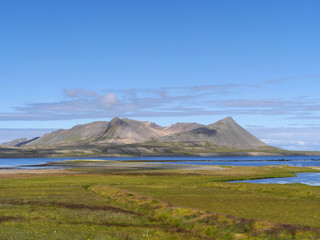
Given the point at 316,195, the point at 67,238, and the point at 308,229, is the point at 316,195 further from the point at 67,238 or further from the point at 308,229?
the point at 67,238

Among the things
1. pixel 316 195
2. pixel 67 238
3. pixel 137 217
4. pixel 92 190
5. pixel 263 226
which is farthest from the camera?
pixel 92 190

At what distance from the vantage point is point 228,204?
5047 cm

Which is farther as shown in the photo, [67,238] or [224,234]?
[224,234]

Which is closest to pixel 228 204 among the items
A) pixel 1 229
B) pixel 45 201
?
pixel 45 201

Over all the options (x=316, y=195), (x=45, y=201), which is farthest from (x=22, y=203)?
(x=316, y=195)

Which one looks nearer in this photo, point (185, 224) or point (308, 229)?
point (308, 229)

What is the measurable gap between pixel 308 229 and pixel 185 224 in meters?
11.7

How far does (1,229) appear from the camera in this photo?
31.9m

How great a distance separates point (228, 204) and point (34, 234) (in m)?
27.9

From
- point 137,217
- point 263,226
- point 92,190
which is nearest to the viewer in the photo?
point 263,226

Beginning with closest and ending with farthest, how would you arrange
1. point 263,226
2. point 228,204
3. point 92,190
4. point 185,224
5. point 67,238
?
point 67,238 < point 263,226 < point 185,224 < point 228,204 < point 92,190

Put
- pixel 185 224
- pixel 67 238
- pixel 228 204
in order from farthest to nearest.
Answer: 1. pixel 228 204
2. pixel 185 224
3. pixel 67 238

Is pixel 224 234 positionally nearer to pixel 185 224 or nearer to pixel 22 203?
pixel 185 224

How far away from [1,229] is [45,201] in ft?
72.7
